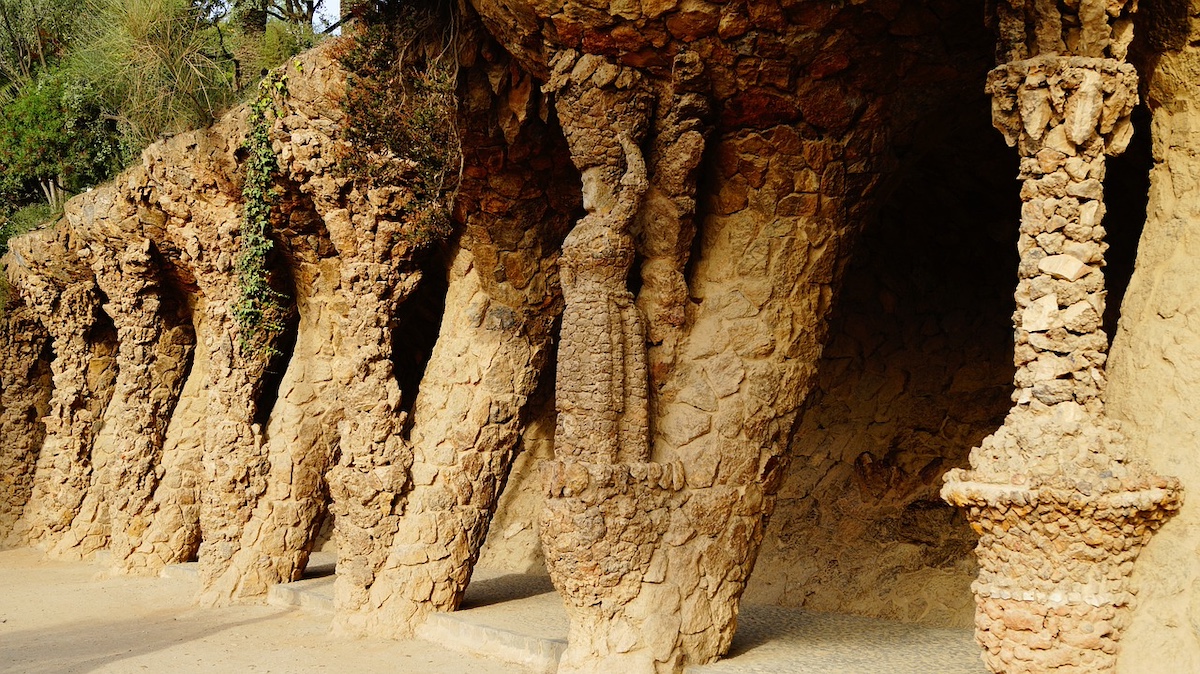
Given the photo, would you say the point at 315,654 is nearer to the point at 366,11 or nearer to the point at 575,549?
the point at 575,549

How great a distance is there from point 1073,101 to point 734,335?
2.68 m

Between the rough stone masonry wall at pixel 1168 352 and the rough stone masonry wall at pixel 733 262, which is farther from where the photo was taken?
the rough stone masonry wall at pixel 733 262

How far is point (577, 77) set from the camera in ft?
20.8

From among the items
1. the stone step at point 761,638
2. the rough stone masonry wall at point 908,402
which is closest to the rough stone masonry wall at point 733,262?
the stone step at point 761,638

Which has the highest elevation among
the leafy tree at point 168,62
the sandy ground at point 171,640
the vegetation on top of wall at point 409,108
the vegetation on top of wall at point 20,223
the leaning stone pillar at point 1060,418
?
the leafy tree at point 168,62

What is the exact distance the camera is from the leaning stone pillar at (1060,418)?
12.9 ft

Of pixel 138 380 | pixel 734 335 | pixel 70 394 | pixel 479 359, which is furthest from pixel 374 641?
pixel 70 394

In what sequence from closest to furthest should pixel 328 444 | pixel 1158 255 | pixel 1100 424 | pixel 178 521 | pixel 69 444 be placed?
pixel 1100 424 < pixel 1158 255 < pixel 328 444 < pixel 178 521 < pixel 69 444

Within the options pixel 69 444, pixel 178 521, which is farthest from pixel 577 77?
pixel 69 444

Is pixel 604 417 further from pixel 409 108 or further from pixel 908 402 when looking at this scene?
pixel 908 402

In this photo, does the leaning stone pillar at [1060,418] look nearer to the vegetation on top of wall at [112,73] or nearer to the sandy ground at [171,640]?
the sandy ground at [171,640]

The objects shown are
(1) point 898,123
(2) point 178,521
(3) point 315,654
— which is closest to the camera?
(1) point 898,123

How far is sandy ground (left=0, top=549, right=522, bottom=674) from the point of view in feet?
25.7

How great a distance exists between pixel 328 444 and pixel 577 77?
17.7ft
